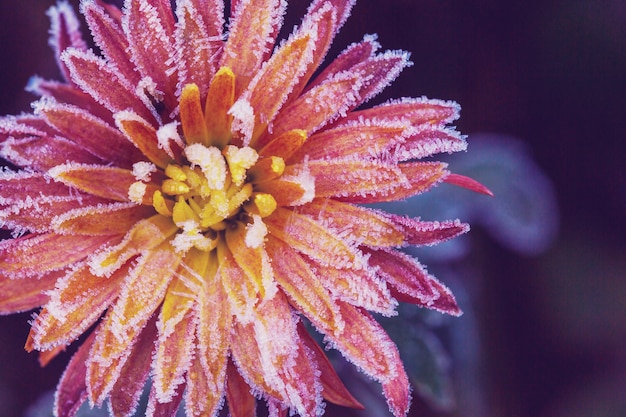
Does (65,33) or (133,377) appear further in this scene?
(65,33)

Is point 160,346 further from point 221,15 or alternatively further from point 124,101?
point 221,15

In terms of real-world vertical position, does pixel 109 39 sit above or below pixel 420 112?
above

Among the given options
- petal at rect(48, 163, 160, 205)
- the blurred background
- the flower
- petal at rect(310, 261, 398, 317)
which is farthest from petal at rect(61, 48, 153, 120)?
the blurred background

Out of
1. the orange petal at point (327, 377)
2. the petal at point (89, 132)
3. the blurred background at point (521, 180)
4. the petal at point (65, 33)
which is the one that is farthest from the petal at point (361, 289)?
the blurred background at point (521, 180)

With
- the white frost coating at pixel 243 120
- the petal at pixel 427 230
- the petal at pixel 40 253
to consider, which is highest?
the white frost coating at pixel 243 120

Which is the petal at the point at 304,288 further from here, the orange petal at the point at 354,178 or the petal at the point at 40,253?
the petal at the point at 40,253

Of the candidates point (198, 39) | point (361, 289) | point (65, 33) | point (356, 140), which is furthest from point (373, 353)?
point (65, 33)

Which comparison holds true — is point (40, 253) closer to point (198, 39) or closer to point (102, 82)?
point (102, 82)

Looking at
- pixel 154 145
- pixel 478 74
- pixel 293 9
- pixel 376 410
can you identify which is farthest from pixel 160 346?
pixel 478 74
